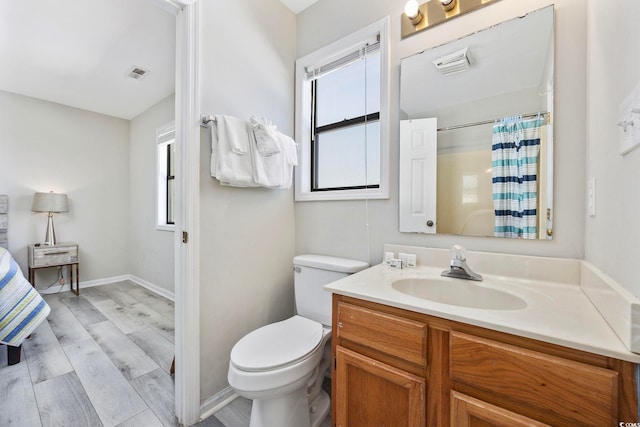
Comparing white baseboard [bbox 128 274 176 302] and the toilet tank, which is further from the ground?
the toilet tank

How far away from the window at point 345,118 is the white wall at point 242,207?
0.16 m

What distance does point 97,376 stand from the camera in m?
1.68

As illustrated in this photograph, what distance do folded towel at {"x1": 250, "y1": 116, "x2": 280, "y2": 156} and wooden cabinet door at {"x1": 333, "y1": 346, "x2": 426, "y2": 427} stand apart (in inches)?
42.9

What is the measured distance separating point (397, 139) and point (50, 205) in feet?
13.6

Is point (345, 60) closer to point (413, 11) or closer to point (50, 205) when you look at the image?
point (413, 11)

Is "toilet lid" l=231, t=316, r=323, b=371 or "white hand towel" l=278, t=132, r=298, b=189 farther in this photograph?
"white hand towel" l=278, t=132, r=298, b=189

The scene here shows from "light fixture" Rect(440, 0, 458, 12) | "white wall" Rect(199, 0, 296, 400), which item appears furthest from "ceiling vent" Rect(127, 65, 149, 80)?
"light fixture" Rect(440, 0, 458, 12)

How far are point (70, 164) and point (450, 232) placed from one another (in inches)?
184

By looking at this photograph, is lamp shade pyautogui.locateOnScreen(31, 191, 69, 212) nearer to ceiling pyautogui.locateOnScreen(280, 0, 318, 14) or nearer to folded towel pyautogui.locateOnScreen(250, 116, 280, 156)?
folded towel pyautogui.locateOnScreen(250, 116, 280, 156)

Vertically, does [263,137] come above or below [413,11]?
below

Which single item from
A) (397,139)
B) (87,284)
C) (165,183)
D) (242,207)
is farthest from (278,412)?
(87,284)

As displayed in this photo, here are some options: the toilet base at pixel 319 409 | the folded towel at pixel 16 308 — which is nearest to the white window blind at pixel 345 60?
the toilet base at pixel 319 409

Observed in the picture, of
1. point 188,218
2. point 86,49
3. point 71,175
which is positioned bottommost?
point 188,218

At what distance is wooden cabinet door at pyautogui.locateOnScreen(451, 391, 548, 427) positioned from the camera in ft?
2.12
